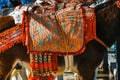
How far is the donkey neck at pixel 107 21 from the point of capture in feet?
10.8

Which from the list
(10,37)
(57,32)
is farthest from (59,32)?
(10,37)

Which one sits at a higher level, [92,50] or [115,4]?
[115,4]

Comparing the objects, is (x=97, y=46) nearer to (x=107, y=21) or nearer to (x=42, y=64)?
(x=107, y=21)

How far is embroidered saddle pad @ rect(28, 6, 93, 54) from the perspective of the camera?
325 centimetres

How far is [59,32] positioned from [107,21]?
1.46 ft

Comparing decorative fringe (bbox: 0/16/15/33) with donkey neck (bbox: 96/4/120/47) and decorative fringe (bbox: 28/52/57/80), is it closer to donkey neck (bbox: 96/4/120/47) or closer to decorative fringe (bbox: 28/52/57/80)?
Result: decorative fringe (bbox: 28/52/57/80)

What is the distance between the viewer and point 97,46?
332 centimetres

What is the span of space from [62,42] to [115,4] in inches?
22.9

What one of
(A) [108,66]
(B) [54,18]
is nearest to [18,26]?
(B) [54,18]

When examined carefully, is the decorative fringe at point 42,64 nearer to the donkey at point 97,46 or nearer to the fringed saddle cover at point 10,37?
the donkey at point 97,46

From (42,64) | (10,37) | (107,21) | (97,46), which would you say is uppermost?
(107,21)

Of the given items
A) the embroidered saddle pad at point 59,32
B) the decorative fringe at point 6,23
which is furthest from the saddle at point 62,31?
the decorative fringe at point 6,23

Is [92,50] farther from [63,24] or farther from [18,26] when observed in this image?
[18,26]

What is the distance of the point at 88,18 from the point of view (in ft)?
10.6
